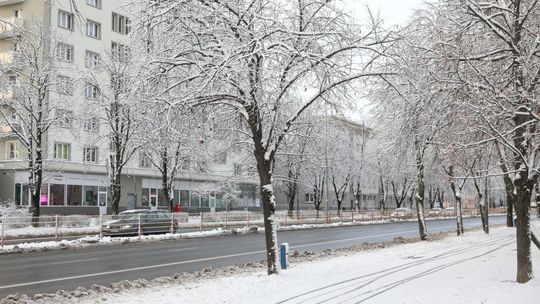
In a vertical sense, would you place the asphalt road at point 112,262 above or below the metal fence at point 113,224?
below

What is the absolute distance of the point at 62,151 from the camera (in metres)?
41.4

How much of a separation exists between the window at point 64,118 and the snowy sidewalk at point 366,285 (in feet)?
66.1

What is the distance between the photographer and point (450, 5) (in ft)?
37.5

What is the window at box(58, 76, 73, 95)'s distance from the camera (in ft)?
104

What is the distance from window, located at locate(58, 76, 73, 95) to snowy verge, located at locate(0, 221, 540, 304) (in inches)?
815

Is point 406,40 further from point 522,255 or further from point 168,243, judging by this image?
point 168,243

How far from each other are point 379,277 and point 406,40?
567 centimetres

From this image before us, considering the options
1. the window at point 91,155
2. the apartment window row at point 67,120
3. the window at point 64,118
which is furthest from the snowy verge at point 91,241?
the window at point 91,155

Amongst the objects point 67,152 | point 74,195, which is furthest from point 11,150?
point 74,195

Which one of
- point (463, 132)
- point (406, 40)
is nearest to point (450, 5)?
point (406, 40)

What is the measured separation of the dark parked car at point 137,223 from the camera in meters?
26.9

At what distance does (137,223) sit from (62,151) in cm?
1735

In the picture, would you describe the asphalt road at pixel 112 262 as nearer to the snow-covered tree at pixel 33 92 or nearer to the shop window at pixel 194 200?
the snow-covered tree at pixel 33 92

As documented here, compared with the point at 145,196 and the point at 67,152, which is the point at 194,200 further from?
the point at 67,152
